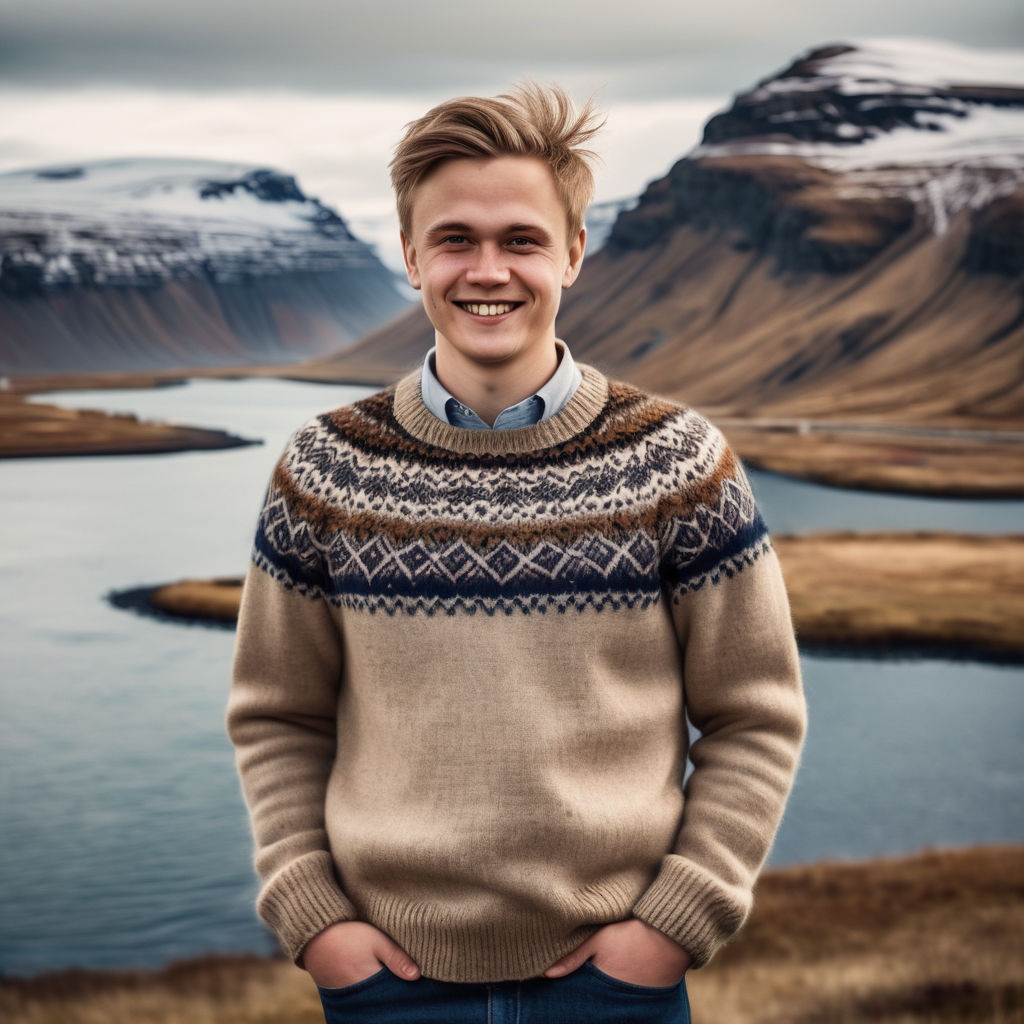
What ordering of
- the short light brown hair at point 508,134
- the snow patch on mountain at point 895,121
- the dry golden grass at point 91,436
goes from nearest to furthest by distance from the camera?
the short light brown hair at point 508,134, the dry golden grass at point 91,436, the snow patch on mountain at point 895,121

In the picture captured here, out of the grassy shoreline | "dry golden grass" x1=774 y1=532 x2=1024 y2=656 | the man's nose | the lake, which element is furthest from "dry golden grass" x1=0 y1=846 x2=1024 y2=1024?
the grassy shoreline

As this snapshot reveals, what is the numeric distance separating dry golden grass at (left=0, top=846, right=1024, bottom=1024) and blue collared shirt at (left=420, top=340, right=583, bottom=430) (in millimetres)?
6209

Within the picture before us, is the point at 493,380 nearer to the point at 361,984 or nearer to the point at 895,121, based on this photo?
the point at 361,984

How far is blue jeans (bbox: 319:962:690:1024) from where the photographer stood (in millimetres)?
2531

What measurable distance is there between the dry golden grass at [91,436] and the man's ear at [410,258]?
5201 centimetres

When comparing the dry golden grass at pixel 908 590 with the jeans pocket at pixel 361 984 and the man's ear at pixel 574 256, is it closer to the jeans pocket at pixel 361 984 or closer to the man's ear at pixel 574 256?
the man's ear at pixel 574 256

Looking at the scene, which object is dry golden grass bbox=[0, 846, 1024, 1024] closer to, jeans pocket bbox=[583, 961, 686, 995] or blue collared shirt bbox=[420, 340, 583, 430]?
jeans pocket bbox=[583, 961, 686, 995]

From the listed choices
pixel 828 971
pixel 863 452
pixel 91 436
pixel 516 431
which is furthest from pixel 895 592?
pixel 91 436

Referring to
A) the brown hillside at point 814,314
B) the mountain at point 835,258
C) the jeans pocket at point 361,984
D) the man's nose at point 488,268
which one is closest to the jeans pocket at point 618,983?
the jeans pocket at point 361,984

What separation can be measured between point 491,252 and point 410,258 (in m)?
0.30

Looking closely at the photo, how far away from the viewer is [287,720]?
113 inches

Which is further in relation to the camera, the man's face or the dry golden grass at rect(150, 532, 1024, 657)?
the dry golden grass at rect(150, 532, 1024, 657)

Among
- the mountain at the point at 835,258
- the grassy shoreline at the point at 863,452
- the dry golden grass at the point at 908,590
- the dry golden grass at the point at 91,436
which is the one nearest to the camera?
the dry golden grass at the point at 908,590

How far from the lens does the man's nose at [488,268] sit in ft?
Result: 8.24
